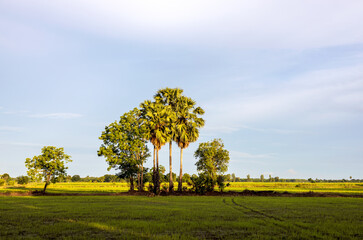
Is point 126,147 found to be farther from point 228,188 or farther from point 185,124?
point 228,188

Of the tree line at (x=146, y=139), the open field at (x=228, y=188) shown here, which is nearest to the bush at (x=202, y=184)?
the tree line at (x=146, y=139)

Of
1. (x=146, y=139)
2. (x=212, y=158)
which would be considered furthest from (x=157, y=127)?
(x=212, y=158)

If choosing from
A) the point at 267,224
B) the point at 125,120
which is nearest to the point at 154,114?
the point at 125,120

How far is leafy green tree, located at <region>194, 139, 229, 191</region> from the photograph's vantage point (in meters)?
75.3

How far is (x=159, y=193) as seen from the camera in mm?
50906

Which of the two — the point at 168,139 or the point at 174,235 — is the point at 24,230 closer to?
the point at 174,235

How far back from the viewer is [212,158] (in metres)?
78.1

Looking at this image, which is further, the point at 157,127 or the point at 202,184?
the point at 202,184

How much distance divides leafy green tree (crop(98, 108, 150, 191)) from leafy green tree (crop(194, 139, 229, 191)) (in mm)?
21250

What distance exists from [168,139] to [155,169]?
6.84 metres

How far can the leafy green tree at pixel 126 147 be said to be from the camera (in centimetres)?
5747

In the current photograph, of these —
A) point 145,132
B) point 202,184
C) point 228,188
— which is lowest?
point 228,188

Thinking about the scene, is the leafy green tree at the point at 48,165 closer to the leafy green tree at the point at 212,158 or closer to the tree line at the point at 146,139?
the tree line at the point at 146,139

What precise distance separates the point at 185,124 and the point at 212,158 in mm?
A: 23642
